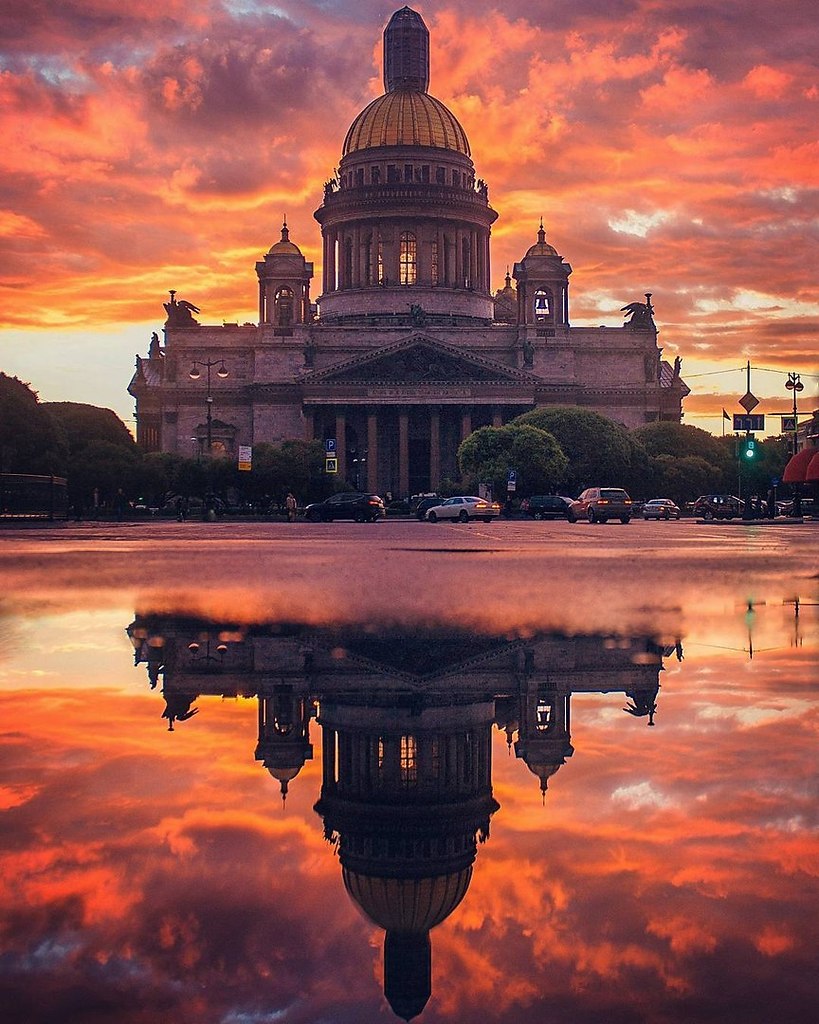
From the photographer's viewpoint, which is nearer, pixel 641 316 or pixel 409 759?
pixel 409 759

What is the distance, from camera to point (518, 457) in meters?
101

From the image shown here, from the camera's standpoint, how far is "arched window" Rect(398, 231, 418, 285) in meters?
145

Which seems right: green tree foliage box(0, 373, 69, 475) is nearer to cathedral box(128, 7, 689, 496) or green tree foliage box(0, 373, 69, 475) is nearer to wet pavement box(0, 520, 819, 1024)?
cathedral box(128, 7, 689, 496)

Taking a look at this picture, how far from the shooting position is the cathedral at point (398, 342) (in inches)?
5044

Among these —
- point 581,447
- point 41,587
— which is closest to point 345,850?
point 41,587

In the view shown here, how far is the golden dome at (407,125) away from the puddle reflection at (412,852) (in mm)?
139570

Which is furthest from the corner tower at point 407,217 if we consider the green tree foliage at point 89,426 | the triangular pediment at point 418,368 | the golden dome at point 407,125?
the green tree foliage at point 89,426

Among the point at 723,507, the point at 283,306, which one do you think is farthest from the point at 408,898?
the point at 283,306

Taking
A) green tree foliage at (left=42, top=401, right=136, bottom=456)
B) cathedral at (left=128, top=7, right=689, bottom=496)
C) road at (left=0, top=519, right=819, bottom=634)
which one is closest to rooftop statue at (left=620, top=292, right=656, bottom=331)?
cathedral at (left=128, top=7, right=689, bottom=496)

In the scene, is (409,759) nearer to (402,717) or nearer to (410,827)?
(402,717)

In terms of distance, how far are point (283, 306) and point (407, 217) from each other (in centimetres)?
1595

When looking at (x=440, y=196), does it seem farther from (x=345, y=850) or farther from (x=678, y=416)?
(x=345, y=850)

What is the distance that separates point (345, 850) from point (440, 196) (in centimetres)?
14107

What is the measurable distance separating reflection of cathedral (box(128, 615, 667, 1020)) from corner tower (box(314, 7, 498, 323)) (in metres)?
129
